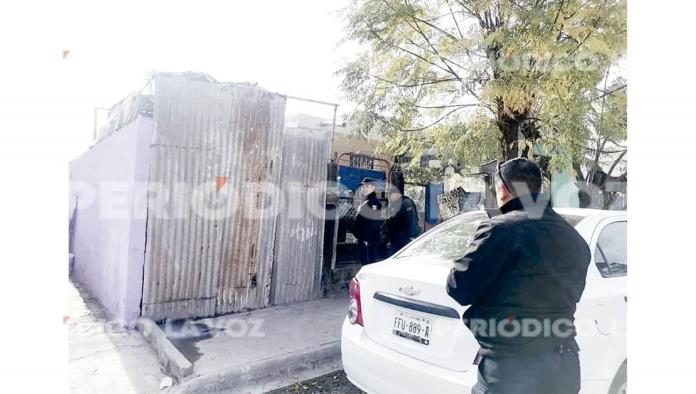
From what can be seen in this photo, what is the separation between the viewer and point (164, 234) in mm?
4656

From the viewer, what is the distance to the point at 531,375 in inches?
68.6

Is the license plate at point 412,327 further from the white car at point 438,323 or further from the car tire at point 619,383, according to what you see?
the car tire at point 619,383

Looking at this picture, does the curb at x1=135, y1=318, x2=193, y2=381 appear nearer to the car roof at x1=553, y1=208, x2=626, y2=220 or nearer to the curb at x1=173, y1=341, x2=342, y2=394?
the curb at x1=173, y1=341, x2=342, y2=394

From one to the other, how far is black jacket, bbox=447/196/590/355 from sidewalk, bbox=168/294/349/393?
2439mm

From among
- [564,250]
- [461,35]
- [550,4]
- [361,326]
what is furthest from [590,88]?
[361,326]

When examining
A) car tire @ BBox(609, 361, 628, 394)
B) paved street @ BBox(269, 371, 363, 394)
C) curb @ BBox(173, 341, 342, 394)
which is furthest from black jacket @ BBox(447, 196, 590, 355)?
curb @ BBox(173, 341, 342, 394)

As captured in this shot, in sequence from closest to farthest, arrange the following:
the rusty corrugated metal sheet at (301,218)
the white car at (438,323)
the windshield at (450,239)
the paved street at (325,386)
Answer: the white car at (438,323) < the windshield at (450,239) < the paved street at (325,386) < the rusty corrugated metal sheet at (301,218)

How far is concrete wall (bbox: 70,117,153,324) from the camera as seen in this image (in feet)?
14.8

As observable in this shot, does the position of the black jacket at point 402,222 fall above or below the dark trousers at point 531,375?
above

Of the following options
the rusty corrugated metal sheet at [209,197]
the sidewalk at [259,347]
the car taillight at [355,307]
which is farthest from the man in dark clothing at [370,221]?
the car taillight at [355,307]

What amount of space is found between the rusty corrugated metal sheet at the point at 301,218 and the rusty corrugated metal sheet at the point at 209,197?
17 cm

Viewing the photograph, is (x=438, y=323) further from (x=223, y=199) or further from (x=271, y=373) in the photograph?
(x=223, y=199)

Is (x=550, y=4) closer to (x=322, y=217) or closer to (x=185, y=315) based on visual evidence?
(x=322, y=217)

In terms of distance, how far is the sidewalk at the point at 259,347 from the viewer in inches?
138
